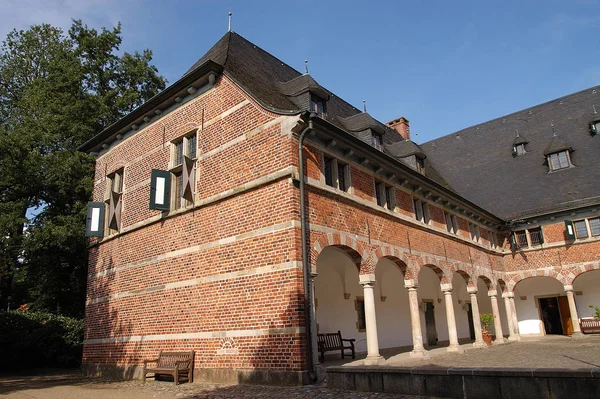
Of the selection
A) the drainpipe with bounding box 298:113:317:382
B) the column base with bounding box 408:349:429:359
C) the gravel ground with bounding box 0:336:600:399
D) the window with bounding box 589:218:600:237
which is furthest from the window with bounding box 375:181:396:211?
the window with bounding box 589:218:600:237

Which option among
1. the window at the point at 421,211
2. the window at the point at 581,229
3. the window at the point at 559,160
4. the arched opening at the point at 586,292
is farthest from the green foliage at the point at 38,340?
the window at the point at 559,160

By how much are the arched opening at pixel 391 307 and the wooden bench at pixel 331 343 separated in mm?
2718

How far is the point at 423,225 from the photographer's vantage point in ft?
47.9

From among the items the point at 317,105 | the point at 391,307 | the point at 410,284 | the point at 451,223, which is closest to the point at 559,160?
the point at 451,223

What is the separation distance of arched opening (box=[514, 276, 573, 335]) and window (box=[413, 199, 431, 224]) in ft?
35.9

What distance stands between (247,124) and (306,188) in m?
2.33

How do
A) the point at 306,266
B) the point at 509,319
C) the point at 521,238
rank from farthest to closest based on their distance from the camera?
the point at 521,238, the point at 509,319, the point at 306,266

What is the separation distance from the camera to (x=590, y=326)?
65.7 ft

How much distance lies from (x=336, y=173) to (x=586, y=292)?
17327mm

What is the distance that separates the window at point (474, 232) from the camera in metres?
19.2

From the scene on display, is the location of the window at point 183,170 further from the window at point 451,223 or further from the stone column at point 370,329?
the window at point 451,223

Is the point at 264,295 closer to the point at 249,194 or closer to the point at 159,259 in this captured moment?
the point at 249,194

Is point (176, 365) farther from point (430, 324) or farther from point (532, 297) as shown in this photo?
point (532, 297)

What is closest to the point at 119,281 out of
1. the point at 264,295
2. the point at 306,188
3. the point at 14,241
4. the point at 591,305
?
the point at 264,295
